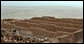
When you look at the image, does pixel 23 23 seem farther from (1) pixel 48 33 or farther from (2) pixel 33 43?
(2) pixel 33 43

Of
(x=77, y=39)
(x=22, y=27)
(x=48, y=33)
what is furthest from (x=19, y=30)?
(x=77, y=39)

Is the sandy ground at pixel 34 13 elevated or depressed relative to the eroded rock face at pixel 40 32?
elevated

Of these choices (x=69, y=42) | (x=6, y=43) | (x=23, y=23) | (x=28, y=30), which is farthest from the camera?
(x=23, y=23)

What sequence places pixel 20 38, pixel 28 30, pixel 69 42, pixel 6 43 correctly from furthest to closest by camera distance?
1. pixel 28 30
2. pixel 20 38
3. pixel 69 42
4. pixel 6 43

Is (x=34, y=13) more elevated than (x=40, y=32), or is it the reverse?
(x=34, y=13)

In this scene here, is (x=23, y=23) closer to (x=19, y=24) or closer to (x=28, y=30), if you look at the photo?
(x=19, y=24)

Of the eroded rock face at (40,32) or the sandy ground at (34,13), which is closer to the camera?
the eroded rock face at (40,32)

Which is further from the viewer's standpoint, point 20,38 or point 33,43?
point 20,38

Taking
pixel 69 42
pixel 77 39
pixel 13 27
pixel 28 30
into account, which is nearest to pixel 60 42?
pixel 69 42

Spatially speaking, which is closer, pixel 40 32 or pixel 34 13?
pixel 40 32

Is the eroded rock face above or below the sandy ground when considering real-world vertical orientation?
below

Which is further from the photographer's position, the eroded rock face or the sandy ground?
the sandy ground
